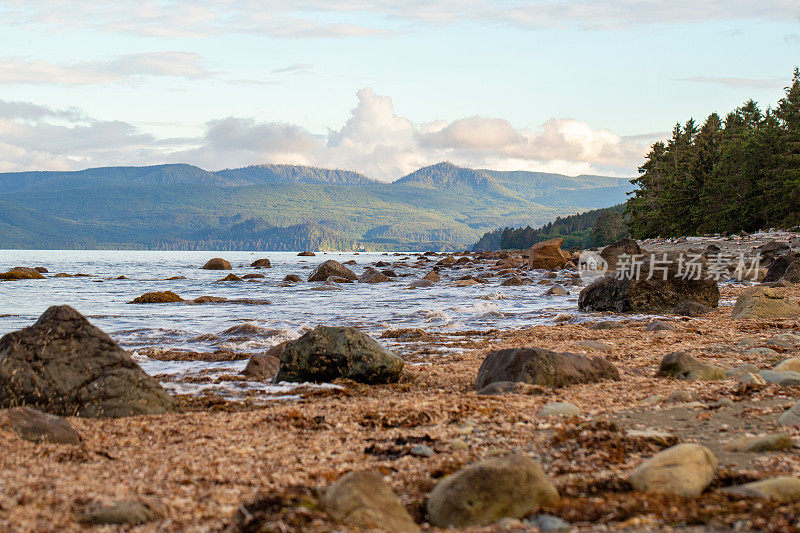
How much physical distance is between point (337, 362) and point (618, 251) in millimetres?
24016

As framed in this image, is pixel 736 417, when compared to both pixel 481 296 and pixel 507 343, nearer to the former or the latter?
pixel 507 343

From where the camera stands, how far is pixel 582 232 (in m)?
130

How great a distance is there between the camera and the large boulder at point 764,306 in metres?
13.9

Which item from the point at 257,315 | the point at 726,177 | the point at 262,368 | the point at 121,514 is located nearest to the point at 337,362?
the point at 262,368

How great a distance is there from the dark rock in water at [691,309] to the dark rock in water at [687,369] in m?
8.41

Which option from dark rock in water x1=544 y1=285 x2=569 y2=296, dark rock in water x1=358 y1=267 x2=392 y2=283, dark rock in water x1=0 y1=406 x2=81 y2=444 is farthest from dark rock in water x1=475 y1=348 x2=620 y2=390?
dark rock in water x1=358 y1=267 x2=392 y2=283

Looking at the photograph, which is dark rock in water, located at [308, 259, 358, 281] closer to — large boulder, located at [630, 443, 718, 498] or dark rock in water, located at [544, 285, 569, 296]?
dark rock in water, located at [544, 285, 569, 296]

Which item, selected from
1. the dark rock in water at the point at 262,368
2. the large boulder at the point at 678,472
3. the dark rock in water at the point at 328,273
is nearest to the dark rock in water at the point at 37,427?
the dark rock in water at the point at 262,368

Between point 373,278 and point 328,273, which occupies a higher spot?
point 328,273

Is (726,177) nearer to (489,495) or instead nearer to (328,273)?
(328,273)

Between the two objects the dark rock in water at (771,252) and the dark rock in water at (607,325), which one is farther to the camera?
the dark rock in water at (771,252)

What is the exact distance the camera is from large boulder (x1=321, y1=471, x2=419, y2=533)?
319 centimetres

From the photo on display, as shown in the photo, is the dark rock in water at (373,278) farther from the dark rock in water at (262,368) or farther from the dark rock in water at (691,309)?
the dark rock in water at (262,368)

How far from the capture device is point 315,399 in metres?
7.54
